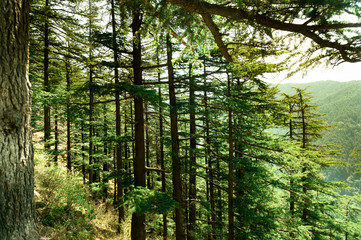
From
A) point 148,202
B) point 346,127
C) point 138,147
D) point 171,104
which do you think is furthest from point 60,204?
point 346,127

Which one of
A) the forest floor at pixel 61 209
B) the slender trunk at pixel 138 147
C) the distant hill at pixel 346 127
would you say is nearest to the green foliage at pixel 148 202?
the slender trunk at pixel 138 147

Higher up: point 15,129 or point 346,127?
point 15,129

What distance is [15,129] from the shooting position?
1658 millimetres

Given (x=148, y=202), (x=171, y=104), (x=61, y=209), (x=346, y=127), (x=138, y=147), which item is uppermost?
(x=171, y=104)

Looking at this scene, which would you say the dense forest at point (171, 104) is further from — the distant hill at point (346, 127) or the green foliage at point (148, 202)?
the distant hill at point (346, 127)

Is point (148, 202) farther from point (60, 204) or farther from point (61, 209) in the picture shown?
point (60, 204)

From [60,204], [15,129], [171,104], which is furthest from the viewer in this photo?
[171,104]

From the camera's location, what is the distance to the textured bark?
5.06 ft

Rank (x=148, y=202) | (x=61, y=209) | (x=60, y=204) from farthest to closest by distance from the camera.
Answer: (x=60, y=204) < (x=61, y=209) < (x=148, y=202)

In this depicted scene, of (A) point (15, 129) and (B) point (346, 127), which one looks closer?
(A) point (15, 129)

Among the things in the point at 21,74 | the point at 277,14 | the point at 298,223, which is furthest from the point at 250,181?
the point at 21,74

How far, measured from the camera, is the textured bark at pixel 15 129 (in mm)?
1543

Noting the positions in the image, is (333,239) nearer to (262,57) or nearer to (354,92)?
(262,57)

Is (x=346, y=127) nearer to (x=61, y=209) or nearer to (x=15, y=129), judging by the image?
(x=61, y=209)
